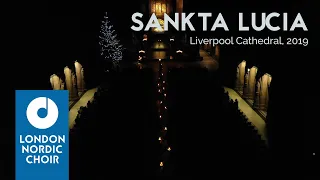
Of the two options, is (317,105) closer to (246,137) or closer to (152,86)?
(246,137)

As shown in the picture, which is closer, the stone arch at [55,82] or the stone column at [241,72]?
the stone arch at [55,82]

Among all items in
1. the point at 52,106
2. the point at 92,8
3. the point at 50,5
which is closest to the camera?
the point at 52,106

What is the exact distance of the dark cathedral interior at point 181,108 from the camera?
12188mm

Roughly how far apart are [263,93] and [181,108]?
5.22 m

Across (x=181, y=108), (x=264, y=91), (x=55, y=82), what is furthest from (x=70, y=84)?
(x=264, y=91)

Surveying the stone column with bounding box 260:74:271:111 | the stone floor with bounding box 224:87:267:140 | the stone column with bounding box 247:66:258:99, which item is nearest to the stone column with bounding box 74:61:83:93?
the stone floor with bounding box 224:87:267:140

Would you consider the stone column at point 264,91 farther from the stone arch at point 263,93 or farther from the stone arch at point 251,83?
the stone arch at point 251,83

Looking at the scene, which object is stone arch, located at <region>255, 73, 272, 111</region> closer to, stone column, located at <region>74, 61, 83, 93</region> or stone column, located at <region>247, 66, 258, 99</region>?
stone column, located at <region>247, 66, 258, 99</region>

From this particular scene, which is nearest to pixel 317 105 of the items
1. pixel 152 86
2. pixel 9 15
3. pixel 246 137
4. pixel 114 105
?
pixel 246 137

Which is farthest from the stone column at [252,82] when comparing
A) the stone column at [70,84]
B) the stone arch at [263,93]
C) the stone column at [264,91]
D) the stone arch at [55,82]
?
the stone arch at [55,82]

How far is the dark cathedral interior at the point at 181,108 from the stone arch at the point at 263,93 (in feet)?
0.17

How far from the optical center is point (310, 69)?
16.4 m

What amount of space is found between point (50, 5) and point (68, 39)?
2.72 metres

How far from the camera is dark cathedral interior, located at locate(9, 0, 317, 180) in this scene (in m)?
12.2
